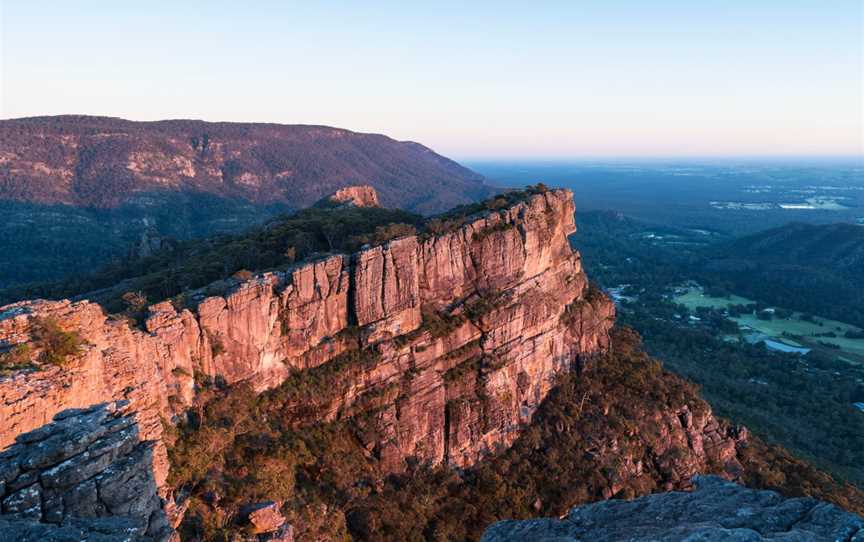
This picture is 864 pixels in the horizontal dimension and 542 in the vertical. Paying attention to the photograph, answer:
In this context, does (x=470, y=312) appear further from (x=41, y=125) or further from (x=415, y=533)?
(x=41, y=125)

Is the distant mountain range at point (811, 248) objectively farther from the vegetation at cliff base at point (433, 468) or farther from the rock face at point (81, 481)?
the rock face at point (81, 481)

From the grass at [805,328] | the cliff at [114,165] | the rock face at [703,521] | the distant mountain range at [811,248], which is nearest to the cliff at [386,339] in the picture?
the rock face at [703,521]

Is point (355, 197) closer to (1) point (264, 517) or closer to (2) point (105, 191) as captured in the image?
(1) point (264, 517)

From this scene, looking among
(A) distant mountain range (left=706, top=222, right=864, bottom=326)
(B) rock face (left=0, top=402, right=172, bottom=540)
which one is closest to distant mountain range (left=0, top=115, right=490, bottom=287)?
(B) rock face (left=0, top=402, right=172, bottom=540)

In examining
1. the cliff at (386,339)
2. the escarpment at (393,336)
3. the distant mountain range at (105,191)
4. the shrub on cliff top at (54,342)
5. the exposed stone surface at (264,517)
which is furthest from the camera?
the distant mountain range at (105,191)

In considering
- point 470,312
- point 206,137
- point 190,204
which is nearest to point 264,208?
point 190,204

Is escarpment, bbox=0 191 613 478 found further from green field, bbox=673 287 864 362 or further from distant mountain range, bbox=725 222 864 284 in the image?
distant mountain range, bbox=725 222 864 284

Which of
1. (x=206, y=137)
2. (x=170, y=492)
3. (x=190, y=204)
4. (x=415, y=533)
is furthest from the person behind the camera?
(x=206, y=137)
